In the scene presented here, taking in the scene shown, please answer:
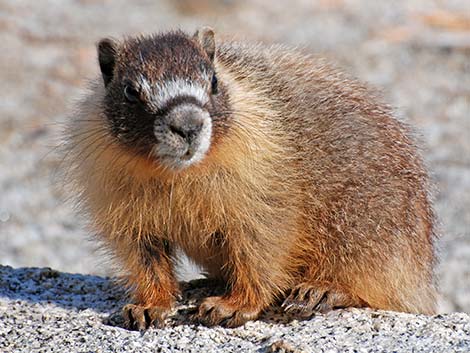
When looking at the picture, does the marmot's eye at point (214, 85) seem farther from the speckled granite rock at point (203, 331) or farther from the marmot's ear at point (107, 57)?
the speckled granite rock at point (203, 331)

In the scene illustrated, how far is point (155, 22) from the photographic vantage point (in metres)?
15.3

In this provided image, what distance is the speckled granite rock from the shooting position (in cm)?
550

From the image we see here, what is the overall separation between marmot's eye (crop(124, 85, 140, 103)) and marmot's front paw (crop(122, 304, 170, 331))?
48.8 inches

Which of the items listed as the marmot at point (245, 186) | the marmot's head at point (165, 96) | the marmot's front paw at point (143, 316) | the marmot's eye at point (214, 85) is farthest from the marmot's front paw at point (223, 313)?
the marmot's eye at point (214, 85)

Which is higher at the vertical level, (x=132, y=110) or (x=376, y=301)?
(x=132, y=110)

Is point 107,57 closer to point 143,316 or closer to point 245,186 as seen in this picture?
point 245,186

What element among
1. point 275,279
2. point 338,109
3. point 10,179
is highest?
point 338,109

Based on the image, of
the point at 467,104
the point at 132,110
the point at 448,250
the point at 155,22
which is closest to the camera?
the point at 132,110

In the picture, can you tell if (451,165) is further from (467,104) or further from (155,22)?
(155,22)

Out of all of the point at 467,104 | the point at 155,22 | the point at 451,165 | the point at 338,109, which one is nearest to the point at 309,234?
the point at 338,109

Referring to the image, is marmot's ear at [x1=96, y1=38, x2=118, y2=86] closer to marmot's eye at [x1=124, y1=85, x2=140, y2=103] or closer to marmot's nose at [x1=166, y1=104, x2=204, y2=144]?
marmot's eye at [x1=124, y1=85, x2=140, y2=103]

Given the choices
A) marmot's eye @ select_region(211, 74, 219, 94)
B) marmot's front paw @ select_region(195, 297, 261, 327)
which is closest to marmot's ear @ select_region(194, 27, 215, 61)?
marmot's eye @ select_region(211, 74, 219, 94)

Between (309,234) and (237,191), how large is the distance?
0.60 meters

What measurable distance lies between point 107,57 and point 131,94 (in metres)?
0.55
